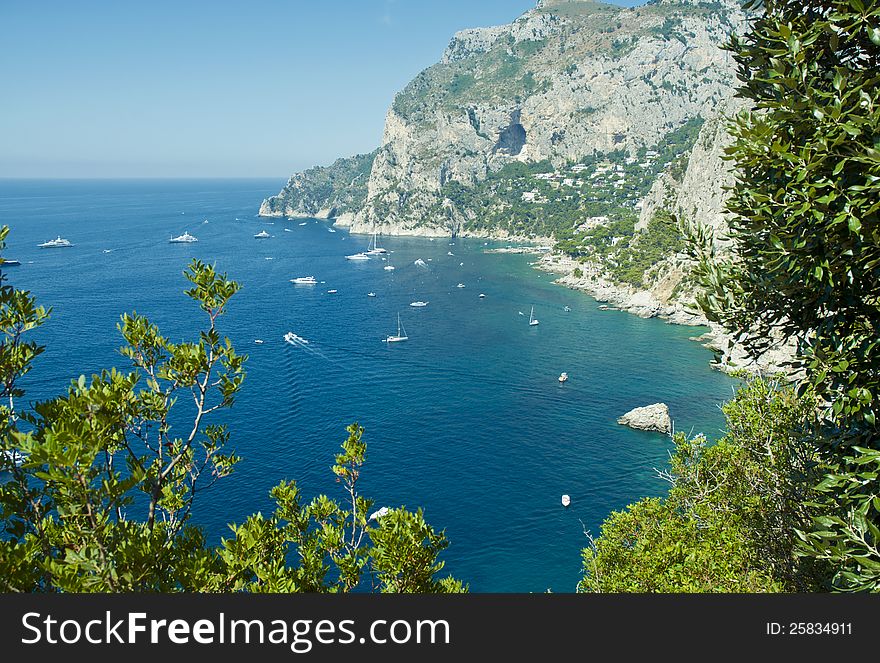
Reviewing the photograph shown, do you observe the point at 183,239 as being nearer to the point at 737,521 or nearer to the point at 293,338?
the point at 293,338

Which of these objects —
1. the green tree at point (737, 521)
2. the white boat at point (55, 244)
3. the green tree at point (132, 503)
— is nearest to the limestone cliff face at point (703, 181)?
the green tree at point (737, 521)

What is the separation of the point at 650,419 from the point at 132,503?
168 feet

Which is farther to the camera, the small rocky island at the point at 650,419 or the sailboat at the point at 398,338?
the sailboat at the point at 398,338

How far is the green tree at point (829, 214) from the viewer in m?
6.49

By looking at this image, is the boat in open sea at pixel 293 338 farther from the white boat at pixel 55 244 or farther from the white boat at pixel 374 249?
the white boat at pixel 55 244

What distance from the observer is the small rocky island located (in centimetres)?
5322

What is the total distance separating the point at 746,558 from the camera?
471 inches

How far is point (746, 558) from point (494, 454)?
126ft

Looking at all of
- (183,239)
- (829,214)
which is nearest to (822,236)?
(829,214)

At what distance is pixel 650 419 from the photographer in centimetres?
5372

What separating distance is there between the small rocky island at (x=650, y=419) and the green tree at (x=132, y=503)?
47981 mm

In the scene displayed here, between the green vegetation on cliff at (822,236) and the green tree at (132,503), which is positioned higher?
the green vegetation on cliff at (822,236)

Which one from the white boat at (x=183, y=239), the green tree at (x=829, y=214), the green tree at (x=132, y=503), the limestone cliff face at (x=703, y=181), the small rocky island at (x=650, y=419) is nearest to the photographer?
the green tree at (x=132, y=503)

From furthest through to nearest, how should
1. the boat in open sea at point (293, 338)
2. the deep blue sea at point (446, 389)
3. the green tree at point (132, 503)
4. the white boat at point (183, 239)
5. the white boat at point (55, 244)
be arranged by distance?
1. the white boat at point (183, 239)
2. the white boat at point (55, 244)
3. the boat in open sea at point (293, 338)
4. the deep blue sea at point (446, 389)
5. the green tree at point (132, 503)
